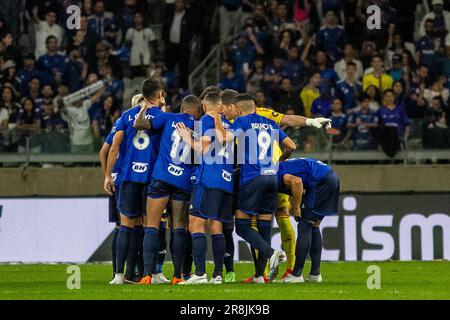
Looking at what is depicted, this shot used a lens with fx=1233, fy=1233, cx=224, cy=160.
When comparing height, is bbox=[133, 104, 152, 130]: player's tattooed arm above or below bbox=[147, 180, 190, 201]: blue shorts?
above

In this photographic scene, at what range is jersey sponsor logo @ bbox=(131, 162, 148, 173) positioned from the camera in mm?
14734

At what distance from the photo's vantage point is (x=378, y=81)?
900 inches

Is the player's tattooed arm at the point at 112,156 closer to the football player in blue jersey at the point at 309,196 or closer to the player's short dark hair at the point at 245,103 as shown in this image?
the player's short dark hair at the point at 245,103

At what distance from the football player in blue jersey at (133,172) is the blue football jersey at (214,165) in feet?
2.09

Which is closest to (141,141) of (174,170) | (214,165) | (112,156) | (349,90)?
(112,156)

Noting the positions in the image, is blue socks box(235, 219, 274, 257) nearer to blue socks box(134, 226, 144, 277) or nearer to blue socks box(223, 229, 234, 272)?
blue socks box(223, 229, 234, 272)

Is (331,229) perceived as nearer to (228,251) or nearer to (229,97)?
(228,251)

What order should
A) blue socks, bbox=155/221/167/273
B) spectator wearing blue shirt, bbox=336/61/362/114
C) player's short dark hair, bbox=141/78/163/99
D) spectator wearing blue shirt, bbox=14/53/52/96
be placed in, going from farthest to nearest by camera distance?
spectator wearing blue shirt, bbox=14/53/52/96, spectator wearing blue shirt, bbox=336/61/362/114, blue socks, bbox=155/221/167/273, player's short dark hair, bbox=141/78/163/99

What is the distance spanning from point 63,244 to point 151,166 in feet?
23.7

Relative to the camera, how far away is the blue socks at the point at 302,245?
15156mm

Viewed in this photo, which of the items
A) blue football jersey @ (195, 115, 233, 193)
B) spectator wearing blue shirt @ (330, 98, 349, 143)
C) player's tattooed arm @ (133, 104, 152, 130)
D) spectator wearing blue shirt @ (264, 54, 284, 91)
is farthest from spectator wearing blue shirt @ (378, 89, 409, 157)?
player's tattooed arm @ (133, 104, 152, 130)

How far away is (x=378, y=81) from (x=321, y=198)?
7.86 meters

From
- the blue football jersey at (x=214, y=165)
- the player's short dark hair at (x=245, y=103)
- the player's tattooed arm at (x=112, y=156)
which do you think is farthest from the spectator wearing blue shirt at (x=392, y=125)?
the player's tattooed arm at (x=112, y=156)
